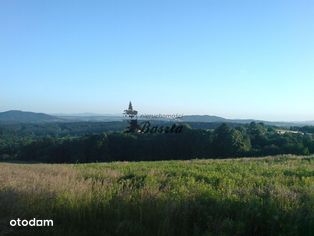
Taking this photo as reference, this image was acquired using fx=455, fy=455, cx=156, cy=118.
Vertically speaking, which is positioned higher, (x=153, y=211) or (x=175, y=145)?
(x=153, y=211)

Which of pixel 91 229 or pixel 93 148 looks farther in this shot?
pixel 93 148

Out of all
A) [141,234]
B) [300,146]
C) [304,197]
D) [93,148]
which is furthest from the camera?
[93,148]

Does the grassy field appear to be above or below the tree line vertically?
above

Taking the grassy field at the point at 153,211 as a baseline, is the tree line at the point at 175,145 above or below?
below

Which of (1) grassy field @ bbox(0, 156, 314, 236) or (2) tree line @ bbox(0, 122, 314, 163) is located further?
(2) tree line @ bbox(0, 122, 314, 163)

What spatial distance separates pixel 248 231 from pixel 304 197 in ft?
7.03

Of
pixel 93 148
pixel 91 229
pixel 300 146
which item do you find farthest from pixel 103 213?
pixel 93 148

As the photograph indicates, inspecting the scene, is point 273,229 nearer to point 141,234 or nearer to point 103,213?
point 141,234

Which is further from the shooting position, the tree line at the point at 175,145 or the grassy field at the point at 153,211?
the tree line at the point at 175,145

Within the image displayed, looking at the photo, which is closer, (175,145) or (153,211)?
(153,211)

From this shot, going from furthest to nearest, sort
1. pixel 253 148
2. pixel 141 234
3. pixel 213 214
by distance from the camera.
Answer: pixel 253 148 → pixel 213 214 → pixel 141 234

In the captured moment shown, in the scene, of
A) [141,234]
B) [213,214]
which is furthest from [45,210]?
[213,214]

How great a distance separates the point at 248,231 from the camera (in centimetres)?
688

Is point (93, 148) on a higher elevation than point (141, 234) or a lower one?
lower
